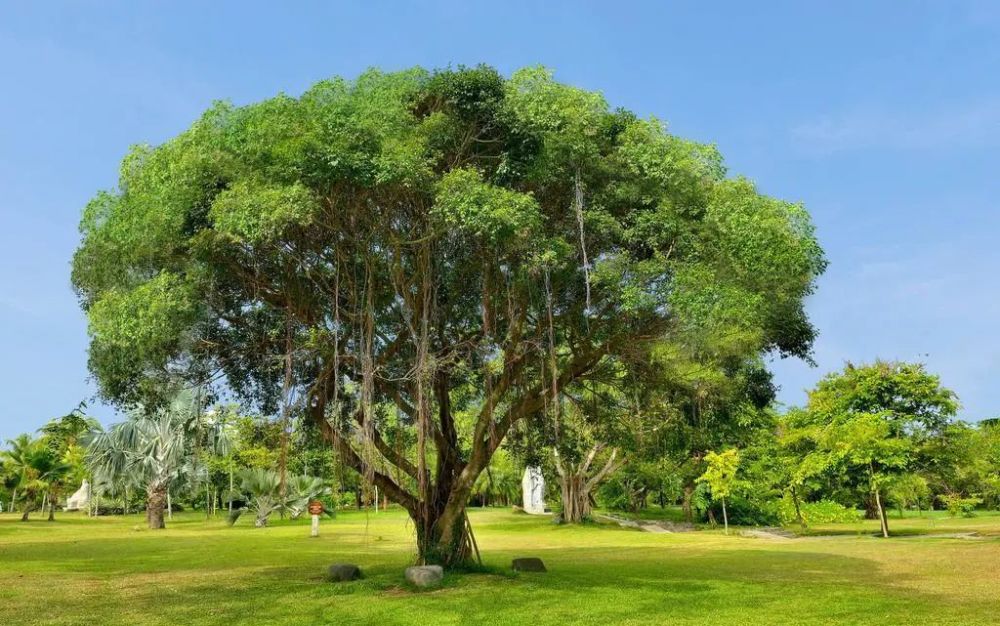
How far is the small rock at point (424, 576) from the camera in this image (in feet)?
43.9

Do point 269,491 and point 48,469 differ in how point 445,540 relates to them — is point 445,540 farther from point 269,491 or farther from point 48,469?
point 48,469

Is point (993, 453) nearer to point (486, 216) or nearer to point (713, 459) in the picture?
point (713, 459)

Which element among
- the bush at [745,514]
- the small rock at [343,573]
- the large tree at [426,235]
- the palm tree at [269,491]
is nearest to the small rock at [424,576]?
the large tree at [426,235]

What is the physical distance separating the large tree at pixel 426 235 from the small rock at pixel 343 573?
90.1 inches

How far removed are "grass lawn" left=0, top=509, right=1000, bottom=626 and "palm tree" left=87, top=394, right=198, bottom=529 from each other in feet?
47.3

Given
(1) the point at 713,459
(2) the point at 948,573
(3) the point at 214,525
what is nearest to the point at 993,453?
(1) the point at 713,459

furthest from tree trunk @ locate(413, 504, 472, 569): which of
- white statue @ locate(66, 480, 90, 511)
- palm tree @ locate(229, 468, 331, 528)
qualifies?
white statue @ locate(66, 480, 90, 511)

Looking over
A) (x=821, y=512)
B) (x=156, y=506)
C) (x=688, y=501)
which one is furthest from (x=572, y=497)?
(x=156, y=506)

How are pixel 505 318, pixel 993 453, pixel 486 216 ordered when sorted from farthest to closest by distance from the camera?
pixel 993 453 < pixel 505 318 < pixel 486 216

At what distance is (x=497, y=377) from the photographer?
51.8 feet

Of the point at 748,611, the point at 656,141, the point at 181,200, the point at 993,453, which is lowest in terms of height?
the point at 748,611

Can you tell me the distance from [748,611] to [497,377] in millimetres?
6639

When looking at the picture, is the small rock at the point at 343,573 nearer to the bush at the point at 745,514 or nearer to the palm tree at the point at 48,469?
the bush at the point at 745,514

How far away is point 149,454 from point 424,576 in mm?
32768
